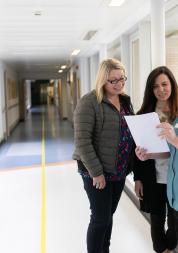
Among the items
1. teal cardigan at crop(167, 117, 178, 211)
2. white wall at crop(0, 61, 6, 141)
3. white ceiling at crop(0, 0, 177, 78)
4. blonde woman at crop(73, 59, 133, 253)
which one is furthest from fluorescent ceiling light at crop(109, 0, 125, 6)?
white wall at crop(0, 61, 6, 141)

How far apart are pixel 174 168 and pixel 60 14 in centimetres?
328

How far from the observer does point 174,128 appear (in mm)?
2027

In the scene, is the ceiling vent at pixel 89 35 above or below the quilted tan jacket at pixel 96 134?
above

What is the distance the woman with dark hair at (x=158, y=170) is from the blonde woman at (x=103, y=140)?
154 millimetres

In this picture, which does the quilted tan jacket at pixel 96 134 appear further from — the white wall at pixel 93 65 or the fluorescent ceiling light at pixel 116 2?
the white wall at pixel 93 65

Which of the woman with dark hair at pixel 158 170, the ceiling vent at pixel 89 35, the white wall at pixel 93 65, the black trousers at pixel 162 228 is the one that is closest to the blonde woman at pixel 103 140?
the woman with dark hair at pixel 158 170

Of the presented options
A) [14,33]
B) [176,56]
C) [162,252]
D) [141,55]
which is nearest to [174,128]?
[162,252]

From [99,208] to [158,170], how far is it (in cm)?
50

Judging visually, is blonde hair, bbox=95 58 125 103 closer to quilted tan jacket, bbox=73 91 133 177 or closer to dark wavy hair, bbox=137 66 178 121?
quilted tan jacket, bbox=73 91 133 177

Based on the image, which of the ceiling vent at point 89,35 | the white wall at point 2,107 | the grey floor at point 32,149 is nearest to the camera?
the ceiling vent at point 89,35

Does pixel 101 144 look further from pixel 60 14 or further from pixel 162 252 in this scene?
pixel 60 14

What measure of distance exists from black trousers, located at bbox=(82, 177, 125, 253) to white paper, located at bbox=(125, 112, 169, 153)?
1.38 feet

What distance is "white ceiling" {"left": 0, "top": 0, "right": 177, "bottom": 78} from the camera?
4121mm

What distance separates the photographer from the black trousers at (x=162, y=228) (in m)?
2.43
